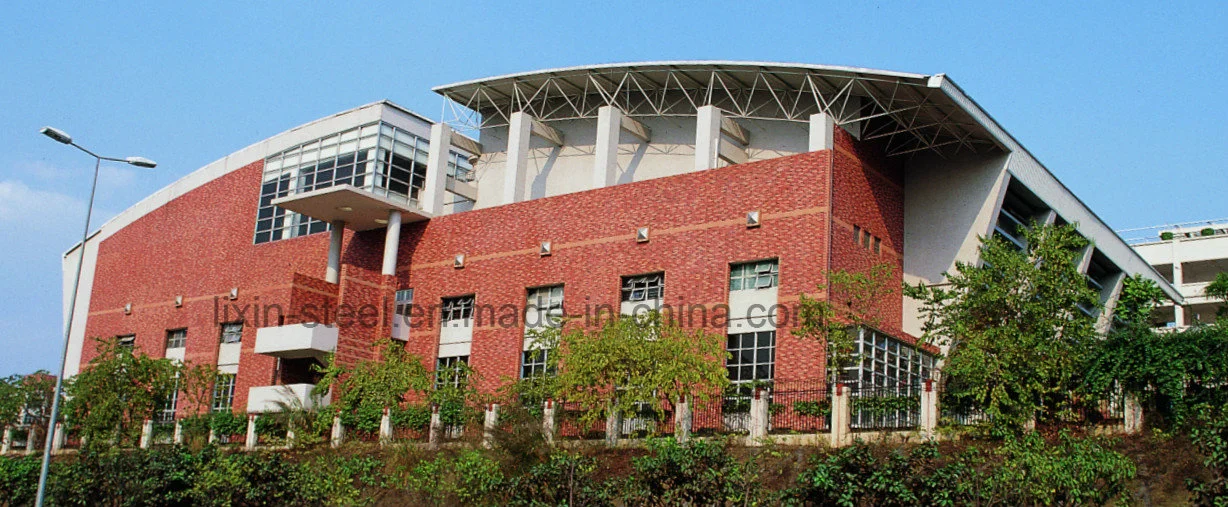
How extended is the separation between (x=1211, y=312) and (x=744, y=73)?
38.9m

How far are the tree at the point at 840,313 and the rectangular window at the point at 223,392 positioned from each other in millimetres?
22034

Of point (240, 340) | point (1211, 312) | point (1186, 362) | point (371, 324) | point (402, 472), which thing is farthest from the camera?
point (1211, 312)

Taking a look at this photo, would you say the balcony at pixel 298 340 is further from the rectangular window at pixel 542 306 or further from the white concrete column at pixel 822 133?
the white concrete column at pixel 822 133

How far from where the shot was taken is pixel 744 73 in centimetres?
3697

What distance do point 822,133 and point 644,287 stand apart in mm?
6712

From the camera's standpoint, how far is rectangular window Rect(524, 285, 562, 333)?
1480 inches

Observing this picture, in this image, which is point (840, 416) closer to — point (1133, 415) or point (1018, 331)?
point (1018, 331)

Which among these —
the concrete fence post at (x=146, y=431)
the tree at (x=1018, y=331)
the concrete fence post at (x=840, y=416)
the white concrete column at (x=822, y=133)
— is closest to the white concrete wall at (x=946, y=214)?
the white concrete column at (x=822, y=133)

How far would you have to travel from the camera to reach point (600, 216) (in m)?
37.0

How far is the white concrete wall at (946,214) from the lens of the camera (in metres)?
36.1

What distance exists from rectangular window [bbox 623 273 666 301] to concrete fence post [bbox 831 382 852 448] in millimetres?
8085

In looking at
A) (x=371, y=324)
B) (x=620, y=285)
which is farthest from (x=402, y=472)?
(x=371, y=324)

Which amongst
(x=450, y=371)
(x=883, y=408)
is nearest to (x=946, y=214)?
(x=883, y=408)

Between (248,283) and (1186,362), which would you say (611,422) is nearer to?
(1186,362)
